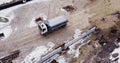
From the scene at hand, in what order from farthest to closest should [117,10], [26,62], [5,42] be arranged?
[117,10], [5,42], [26,62]

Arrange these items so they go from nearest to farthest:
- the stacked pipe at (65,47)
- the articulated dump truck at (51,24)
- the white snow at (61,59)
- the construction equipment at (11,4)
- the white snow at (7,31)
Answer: the stacked pipe at (65,47), the white snow at (61,59), the articulated dump truck at (51,24), the white snow at (7,31), the construction equipment at (11,4)

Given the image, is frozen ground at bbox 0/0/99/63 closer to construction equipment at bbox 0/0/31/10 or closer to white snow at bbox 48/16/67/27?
construction equipment at bbox 0/0/31/10

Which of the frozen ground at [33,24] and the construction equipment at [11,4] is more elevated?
the construction equipment at [11,4]

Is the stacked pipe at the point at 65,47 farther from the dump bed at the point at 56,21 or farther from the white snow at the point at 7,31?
the white snow at the point at 7,31

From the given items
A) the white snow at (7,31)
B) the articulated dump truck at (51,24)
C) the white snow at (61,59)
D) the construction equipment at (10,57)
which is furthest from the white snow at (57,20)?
the construction equipment at (10,57)

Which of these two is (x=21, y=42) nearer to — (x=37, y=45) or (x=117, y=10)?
(x=37, y=45)

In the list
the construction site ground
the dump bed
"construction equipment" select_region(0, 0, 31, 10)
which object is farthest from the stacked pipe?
"construction equipment" select_region(0, 0, 31, 10)

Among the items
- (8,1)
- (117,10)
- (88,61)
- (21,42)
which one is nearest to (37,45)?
(21,42)
